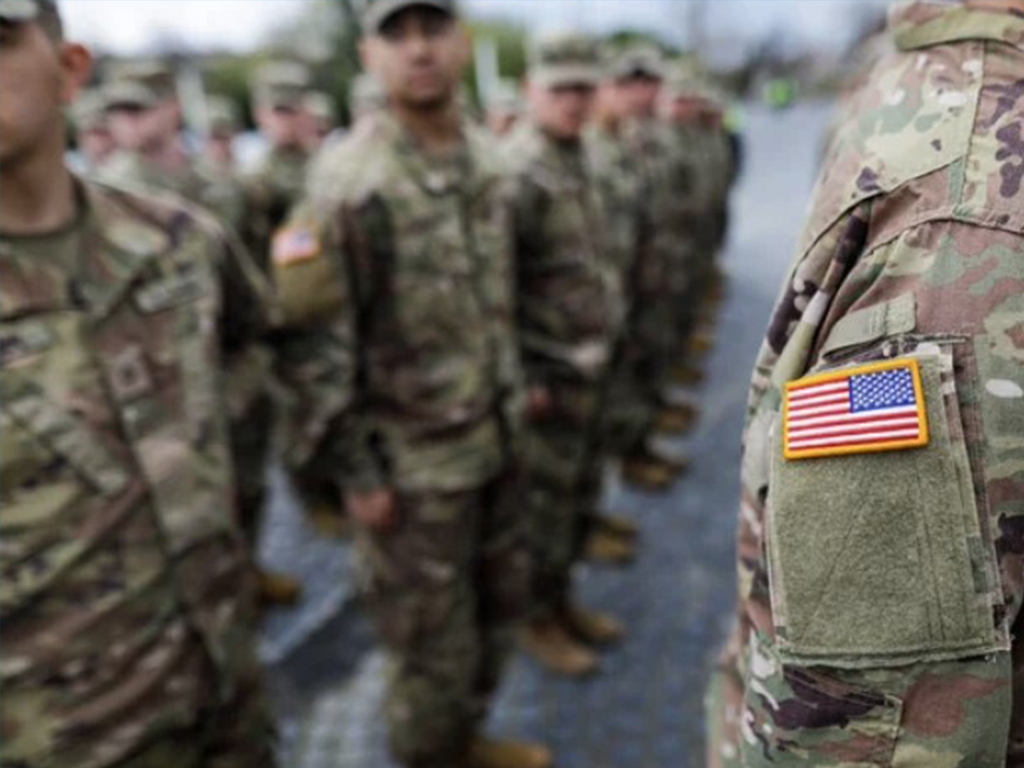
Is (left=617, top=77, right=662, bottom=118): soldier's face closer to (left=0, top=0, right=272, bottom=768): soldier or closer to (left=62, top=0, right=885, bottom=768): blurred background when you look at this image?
(left=62, top=0, right=885, bottom=768): blurred background

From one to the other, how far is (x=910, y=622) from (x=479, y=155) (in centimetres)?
191

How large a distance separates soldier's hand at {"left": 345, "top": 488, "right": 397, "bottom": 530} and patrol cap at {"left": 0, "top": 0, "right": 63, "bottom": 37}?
1306 mm

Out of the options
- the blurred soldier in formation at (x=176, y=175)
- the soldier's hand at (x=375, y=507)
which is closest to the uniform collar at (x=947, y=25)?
the soldier's hand at (x=375, y=507)

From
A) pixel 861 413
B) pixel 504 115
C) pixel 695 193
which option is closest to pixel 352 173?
pixel 861 413

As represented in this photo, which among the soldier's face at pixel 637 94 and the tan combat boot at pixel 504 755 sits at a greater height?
the soldier's face at pixel 637 94

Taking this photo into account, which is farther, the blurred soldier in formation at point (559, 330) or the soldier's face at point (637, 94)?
the soldier's face at point (637, 94)

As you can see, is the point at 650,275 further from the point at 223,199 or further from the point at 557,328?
the point at 223,199

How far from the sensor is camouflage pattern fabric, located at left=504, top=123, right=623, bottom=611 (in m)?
3.20

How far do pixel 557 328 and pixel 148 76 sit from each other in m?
2.52

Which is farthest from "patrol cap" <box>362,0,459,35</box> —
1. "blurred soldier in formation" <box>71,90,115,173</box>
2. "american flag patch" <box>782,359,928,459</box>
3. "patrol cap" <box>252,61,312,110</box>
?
"patrol cap" <box>252,61,312,110</box>

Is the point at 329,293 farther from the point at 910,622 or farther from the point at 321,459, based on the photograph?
the point at 910,622

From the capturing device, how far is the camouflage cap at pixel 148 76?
14.2ft

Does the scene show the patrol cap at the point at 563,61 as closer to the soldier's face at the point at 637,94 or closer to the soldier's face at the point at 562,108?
the soldier's face at the point at 562,108

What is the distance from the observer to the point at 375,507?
7.88 feet
